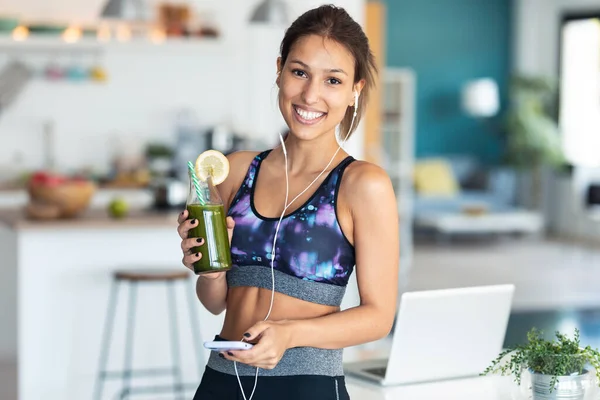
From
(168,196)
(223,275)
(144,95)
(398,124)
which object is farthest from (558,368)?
(398,124)

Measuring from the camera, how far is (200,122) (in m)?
7.48

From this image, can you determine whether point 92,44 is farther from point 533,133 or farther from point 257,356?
point 533,133

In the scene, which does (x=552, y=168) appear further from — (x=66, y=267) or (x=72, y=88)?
(x=66, y=267)

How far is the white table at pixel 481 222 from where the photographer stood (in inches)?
424

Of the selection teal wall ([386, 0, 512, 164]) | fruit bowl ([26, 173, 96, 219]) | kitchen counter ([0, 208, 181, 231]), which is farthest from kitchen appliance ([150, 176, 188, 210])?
teal wall ([386, 0, 512, 164])

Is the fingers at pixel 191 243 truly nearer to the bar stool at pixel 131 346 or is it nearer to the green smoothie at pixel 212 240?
the green smoothie at pixel 212 240

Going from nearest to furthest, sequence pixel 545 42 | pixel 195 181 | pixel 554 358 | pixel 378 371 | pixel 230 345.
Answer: pixel 230 345 → pixel 195 181 → pixel 554 358 → pixel 378 371 → pixel 545 42

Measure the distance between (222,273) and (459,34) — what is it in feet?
35.7

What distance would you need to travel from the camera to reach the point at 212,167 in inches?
73.1

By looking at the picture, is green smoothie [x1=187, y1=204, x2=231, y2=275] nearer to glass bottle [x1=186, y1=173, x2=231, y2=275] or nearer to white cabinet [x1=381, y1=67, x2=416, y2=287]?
glass bottle [x1=186, y1=173, x2=231, y2=275]

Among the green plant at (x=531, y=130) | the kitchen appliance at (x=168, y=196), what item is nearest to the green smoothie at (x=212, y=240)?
the kitchen appliance at (x=168, y=196)

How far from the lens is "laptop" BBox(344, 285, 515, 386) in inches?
85.1

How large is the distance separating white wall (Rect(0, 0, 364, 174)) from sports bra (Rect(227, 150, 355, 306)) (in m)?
5.33

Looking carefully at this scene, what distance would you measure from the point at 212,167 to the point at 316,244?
271 mm
